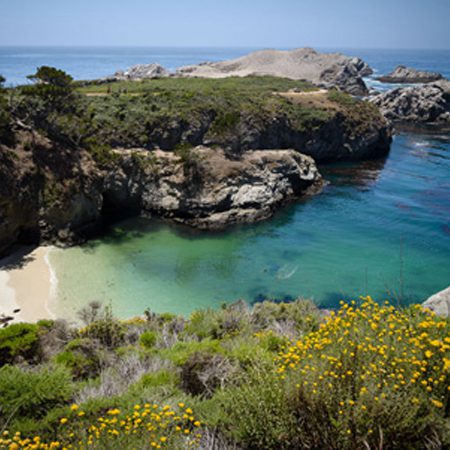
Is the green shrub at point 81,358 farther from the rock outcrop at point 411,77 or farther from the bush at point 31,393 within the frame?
the rock outcrop at point 411,77

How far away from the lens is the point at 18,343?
12.9m

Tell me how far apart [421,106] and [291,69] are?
6041 centimetres

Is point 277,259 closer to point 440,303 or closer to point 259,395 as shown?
point 440,303

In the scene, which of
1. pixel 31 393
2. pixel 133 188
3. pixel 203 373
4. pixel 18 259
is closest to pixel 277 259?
pixel 133 188

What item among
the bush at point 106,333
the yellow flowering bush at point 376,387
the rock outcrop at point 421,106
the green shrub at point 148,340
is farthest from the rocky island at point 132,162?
the rock outcrop at point 421,106

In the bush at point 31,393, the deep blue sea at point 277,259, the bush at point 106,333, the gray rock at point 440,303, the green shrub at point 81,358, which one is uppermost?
the bush at point 31,393

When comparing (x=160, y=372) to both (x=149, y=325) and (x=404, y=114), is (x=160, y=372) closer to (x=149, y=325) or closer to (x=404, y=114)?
(x=149, y=325)

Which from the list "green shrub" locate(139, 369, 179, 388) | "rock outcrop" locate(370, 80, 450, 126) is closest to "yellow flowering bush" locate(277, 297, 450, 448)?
"green shrub" locate(139, 369, 179, 388)

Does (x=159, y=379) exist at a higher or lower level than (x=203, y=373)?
lower

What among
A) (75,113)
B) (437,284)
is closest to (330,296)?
(437,284)

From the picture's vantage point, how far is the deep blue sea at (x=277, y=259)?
21.6 m

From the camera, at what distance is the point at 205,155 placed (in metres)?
33.1

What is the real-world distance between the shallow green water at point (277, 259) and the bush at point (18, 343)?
5.78m

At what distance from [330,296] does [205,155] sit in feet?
55.0
